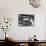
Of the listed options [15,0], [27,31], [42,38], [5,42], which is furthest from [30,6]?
[5,42]

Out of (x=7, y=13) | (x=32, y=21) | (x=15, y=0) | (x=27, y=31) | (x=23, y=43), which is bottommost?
(x=23, y=43)

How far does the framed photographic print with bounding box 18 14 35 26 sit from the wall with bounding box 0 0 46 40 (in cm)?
10

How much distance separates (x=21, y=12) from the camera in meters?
4.20

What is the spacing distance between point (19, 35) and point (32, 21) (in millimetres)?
609

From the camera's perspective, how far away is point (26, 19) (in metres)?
4.22

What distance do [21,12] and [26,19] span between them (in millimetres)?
275

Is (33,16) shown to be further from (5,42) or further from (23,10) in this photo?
(5,42)

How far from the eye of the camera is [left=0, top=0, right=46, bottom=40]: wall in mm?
4160

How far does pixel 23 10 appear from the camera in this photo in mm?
4203

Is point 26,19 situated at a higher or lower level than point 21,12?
lower

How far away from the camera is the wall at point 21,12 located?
4160mm

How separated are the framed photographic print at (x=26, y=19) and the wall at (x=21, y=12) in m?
0.10

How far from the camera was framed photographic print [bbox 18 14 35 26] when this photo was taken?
4.20 m

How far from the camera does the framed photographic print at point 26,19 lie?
4.20m
